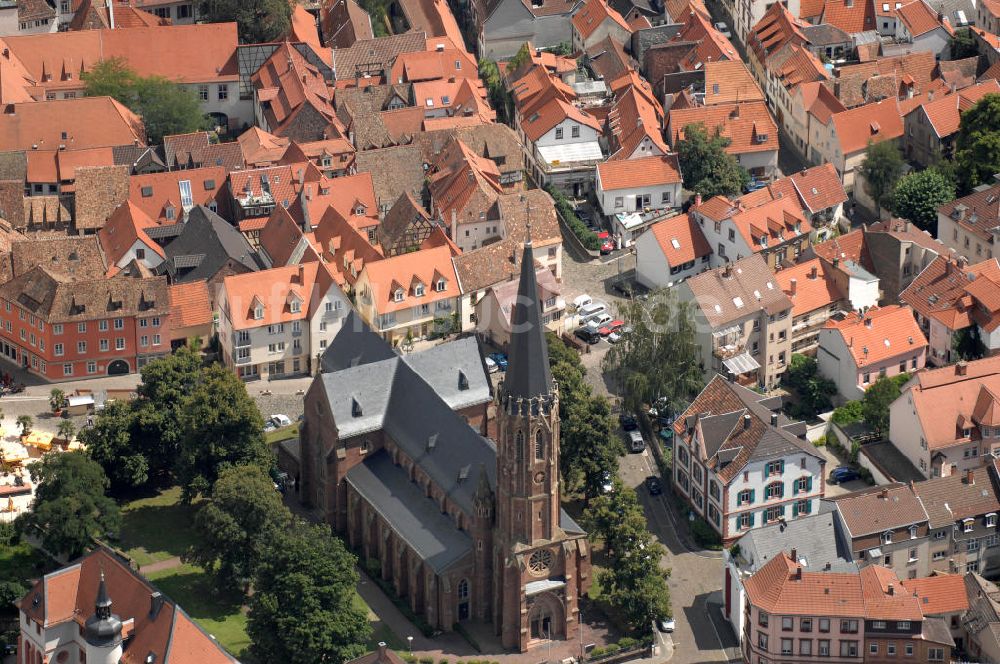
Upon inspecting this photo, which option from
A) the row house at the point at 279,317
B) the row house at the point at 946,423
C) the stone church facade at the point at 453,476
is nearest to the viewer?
the stone church facade at the point at 453,476

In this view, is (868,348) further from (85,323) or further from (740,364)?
(85,323)

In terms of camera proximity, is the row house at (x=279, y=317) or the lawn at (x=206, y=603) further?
the row house at (x=279, y=317)

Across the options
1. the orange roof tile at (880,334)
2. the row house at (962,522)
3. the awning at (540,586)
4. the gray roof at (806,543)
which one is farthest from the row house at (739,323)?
the awning at (540,586)

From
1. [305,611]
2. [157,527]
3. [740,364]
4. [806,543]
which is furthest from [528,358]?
[740,364]

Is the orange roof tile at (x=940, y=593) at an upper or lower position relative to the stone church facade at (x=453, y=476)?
lower

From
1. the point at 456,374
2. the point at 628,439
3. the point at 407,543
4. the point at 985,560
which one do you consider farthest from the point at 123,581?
the point at 985,560

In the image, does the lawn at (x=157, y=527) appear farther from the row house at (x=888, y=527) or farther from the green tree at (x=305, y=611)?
the row house at (x=888, y=527)
